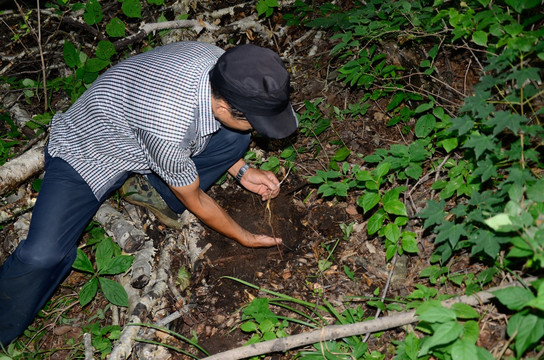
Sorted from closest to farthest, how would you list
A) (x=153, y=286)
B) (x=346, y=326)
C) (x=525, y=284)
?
1. (x=525, y=284)
2. (x=346, y=326)
3. (x=153, y=286)

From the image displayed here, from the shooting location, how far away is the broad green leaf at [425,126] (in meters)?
2.72

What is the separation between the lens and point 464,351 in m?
1.75

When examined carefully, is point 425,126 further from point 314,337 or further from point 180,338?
point 180,338

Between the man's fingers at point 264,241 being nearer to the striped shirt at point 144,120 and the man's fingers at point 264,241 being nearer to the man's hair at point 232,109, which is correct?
the striped shirt at point 144,120

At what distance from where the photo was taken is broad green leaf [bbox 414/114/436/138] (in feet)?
8.91

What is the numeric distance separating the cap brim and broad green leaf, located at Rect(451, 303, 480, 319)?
1.13 metres

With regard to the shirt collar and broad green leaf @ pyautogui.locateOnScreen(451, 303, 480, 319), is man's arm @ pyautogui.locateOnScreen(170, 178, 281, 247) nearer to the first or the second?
the shirt collar

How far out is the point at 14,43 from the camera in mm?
4484

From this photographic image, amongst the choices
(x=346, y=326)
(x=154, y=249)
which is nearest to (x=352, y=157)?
(x=346, y=326)

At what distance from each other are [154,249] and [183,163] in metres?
0.97

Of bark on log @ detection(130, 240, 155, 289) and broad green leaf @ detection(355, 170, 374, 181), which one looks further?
bark on log @ detection(130, 240, 155, 289)

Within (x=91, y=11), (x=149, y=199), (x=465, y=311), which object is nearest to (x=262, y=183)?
(x=149, y=199)

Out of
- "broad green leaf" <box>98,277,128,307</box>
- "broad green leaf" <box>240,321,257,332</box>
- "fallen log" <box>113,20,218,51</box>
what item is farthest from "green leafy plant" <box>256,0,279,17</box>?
"broad green leaf" <box>240,321,257,332</box>

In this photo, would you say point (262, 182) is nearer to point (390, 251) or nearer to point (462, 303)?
point (390, 251)
